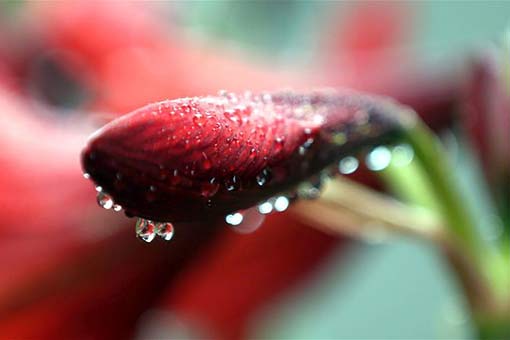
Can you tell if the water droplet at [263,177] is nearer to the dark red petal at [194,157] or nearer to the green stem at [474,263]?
the dark red petal at [194,157]

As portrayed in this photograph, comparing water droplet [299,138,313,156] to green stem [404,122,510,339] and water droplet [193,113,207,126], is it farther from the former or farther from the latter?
green stem [404,122,510,339]

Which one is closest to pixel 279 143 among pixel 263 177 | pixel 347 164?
pixel 263 177

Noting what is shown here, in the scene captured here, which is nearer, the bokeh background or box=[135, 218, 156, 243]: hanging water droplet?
box=[135, 218, 156, 243]: hanging water droplet

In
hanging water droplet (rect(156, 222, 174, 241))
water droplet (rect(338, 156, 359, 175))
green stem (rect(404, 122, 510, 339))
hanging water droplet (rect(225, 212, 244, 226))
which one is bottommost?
hanging water droplet (rect(156, 222, 174, 241))

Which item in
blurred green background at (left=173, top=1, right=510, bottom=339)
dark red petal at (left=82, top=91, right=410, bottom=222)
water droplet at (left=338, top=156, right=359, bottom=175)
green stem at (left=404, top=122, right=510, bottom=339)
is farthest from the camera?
blurred green background at (left=173, top=1, right=510, bottom=339)

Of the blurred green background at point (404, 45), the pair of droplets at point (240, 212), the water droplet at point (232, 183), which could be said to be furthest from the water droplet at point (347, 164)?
the blurred green background at point (404, 45)

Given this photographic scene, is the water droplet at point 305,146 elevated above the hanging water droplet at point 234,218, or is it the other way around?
the water droplet at point 305,146

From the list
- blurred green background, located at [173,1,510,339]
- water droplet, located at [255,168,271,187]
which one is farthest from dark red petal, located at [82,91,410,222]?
blurred green background, located at [173,1,510,339]
